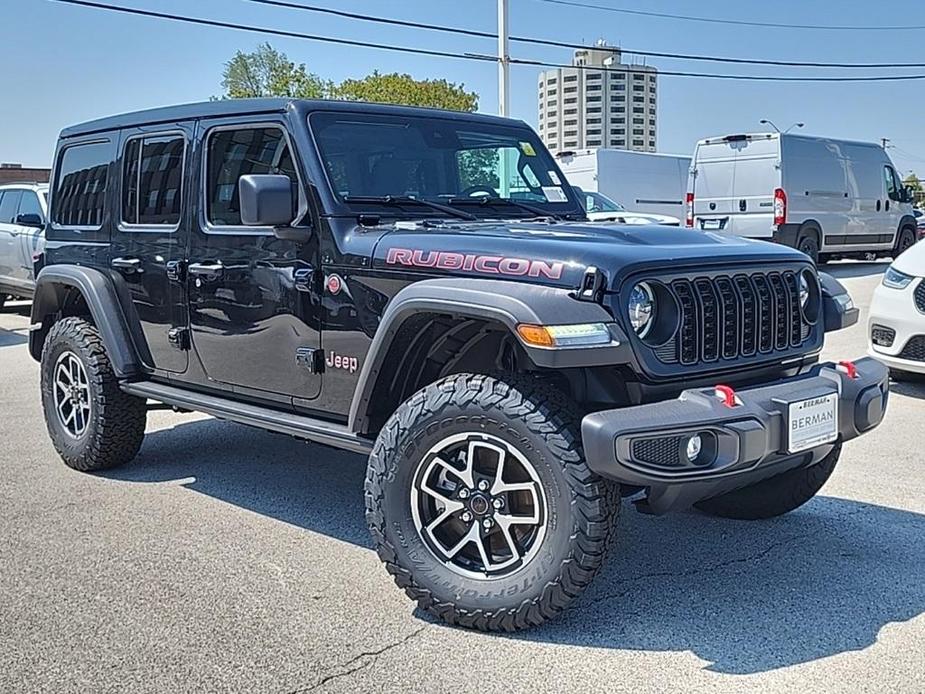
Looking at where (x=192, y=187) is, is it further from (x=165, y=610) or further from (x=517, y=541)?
(x=517, y=541)

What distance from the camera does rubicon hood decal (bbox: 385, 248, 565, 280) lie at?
3352 millimetres

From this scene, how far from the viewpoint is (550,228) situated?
13.2 ft

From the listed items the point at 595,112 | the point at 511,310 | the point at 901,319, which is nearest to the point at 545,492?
the point at 511,310

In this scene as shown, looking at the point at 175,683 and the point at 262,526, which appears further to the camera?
the point at 262,526

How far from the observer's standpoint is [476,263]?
3531 millimetres

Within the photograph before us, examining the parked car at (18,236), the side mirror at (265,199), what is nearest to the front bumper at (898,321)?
the side mirror at (265,199)

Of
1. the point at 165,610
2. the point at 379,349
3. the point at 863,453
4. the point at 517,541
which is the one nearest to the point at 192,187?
the point at 379,349

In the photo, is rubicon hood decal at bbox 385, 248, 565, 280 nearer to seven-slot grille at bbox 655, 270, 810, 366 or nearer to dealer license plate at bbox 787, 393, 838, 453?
seven-slot grille at bbox 655, 270, 810, 366

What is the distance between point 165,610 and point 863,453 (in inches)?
160

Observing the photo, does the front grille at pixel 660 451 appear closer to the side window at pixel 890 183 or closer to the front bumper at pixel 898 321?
the front bumper at pixel 898 321

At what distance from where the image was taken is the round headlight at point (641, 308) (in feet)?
11.0

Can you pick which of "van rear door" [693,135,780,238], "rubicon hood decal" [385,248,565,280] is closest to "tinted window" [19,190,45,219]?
"rubicon hood decal" [385,248,565,280]

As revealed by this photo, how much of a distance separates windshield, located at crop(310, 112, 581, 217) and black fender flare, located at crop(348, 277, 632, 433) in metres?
0.76

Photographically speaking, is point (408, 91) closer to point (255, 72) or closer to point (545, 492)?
point (255, 72)
